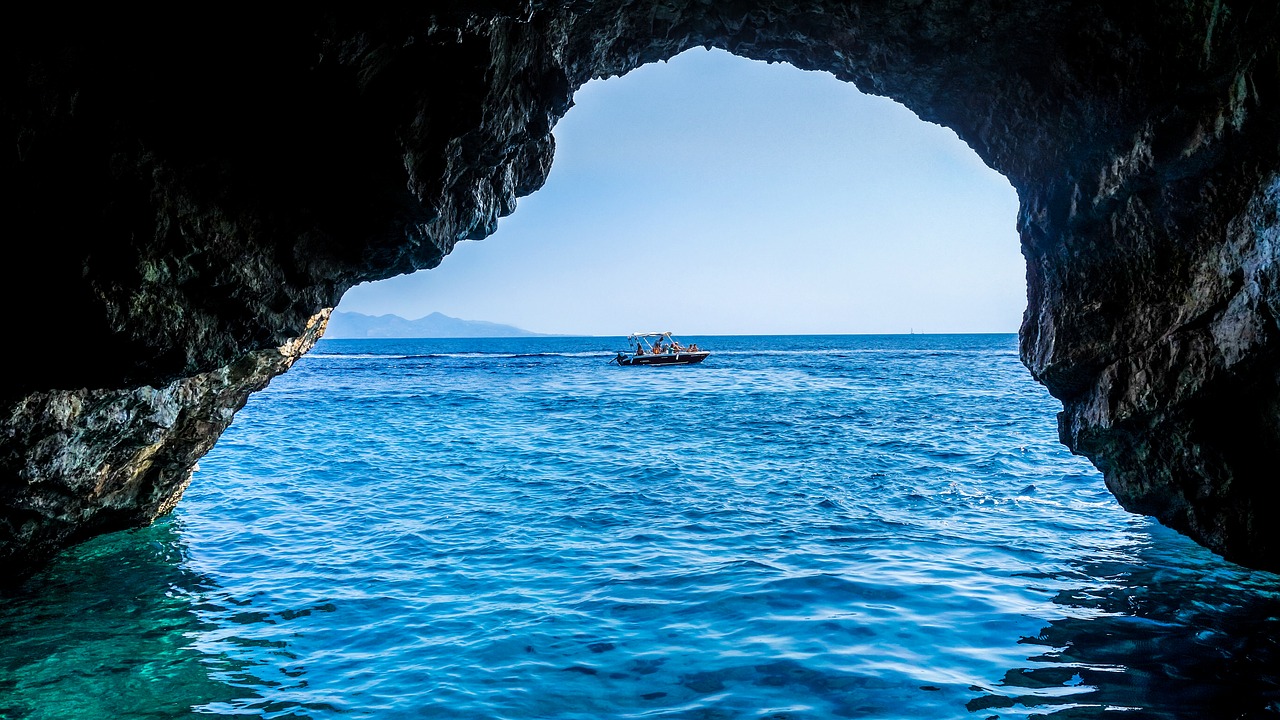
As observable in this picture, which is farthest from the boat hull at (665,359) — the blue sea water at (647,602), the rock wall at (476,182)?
the rock wall at (476,182)

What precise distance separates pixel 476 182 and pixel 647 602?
15.0 feet

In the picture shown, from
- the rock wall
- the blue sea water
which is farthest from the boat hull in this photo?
the rock wall

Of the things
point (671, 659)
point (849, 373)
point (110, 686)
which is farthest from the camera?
point (849, 373)

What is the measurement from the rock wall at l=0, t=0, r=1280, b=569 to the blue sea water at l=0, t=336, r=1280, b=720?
1.33 meters

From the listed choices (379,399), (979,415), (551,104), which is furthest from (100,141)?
(379,399)

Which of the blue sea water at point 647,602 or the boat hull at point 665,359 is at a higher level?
the boat hull at point 665,359

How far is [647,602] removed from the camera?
6.98 meters

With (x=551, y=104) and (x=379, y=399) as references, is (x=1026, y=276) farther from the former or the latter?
(x=379, y=399)

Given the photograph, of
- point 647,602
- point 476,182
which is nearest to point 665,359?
point 647,602

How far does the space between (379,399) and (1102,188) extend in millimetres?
31022

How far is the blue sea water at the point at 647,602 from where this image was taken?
205 inches

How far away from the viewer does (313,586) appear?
302 inches

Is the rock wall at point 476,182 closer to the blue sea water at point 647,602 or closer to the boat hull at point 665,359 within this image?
the blue sea water at point 647,602

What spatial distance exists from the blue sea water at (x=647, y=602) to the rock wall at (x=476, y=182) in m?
1.33
